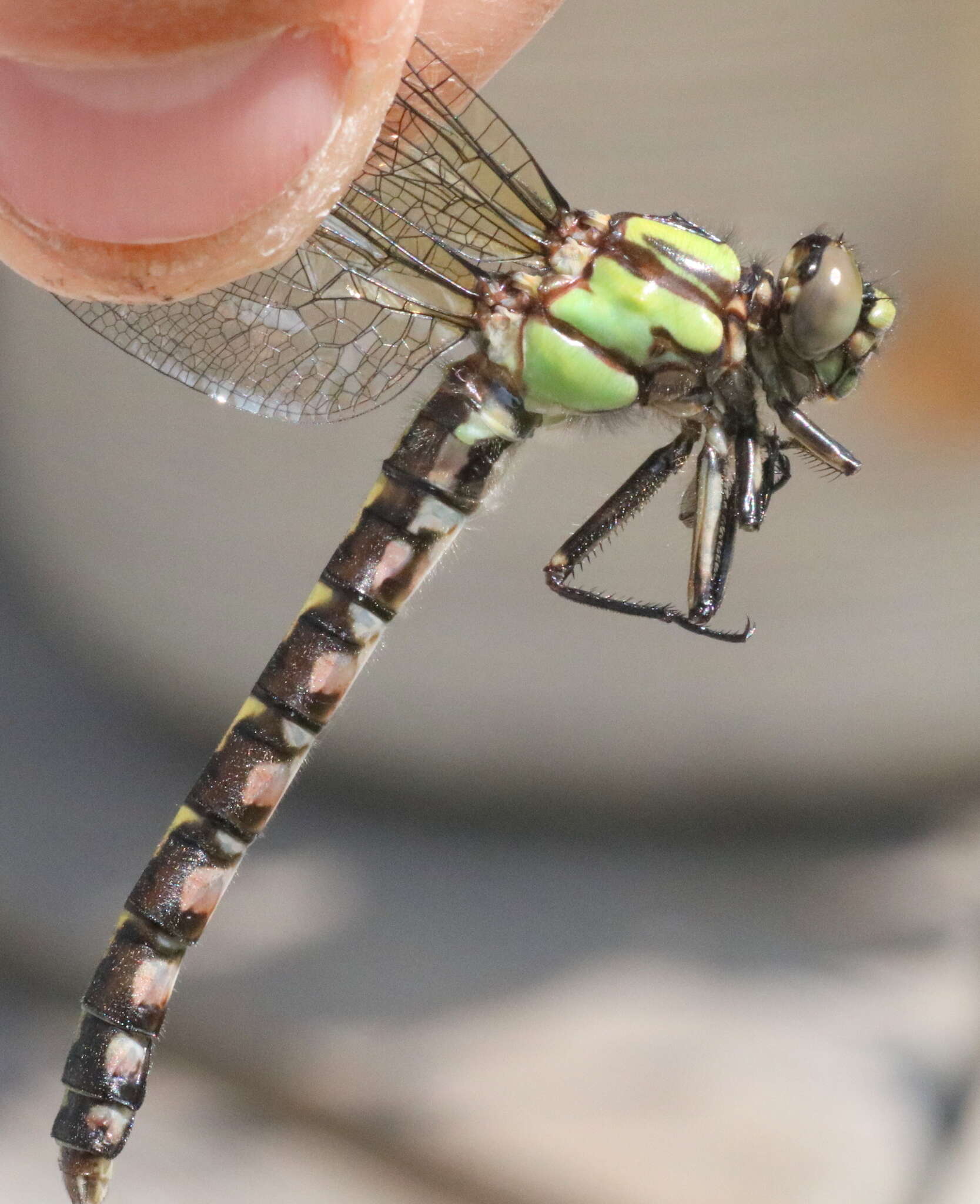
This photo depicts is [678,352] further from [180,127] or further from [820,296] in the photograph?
[180,127]

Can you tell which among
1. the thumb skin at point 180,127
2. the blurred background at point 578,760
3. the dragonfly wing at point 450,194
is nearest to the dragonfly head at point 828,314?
the dragonfly wing at point 450,194

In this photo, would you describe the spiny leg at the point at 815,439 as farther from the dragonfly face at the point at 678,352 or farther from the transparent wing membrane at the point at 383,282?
the transparent wing membrane at the point at 383,282

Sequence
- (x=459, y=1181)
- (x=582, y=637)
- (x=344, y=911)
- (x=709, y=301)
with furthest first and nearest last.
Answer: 1. (x=582, y=637)
2. (x=344, y=911)
3. (x=459, y=1181)
4. (x=709, y=301)

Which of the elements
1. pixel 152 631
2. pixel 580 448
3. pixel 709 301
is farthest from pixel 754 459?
pixel 152 631

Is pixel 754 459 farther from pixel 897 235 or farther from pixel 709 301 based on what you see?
pixel 897 235

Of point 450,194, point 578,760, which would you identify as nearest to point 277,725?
point 450,194

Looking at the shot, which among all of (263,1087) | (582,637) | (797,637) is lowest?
(263,1087)

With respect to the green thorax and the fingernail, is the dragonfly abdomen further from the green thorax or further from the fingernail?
the fingernail
